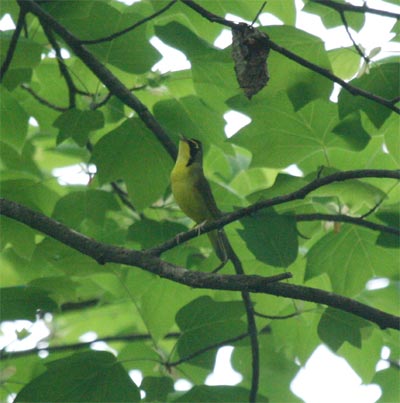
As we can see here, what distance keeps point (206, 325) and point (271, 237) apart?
85 centimetres

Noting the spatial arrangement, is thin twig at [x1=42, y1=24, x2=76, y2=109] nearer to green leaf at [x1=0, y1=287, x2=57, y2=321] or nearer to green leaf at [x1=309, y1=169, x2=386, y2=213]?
green leaf at [x1=0, y1=287, x2=57, y2=321]

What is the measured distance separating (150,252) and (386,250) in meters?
1.85

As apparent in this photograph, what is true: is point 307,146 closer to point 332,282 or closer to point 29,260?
point 332,282

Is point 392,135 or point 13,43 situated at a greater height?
point 13,43

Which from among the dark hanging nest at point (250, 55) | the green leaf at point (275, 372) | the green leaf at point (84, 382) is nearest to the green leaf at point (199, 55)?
the dark hanging nest at point (250, 55)

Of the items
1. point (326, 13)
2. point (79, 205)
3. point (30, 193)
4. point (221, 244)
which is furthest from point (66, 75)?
point (326, 13)

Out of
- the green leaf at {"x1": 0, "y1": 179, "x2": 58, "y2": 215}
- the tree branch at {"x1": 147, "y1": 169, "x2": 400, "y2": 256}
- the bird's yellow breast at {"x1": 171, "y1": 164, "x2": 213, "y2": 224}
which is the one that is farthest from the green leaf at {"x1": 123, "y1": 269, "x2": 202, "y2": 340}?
the tree branch at {"x1": 147, "y1": 169, "x2": 400, "y2": 256}

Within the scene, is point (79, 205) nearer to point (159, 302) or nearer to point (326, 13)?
point (159, 302)

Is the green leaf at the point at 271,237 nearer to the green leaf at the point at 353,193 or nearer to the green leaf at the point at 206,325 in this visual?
the green leaf at the point at 353,193

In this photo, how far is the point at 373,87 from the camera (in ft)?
14.1

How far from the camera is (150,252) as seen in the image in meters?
3.88

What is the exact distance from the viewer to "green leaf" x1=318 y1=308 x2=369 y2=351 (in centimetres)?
436

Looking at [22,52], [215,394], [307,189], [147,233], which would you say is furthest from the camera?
[147,233]

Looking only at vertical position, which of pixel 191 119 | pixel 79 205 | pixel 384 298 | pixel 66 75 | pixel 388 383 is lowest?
pixel 388 383
